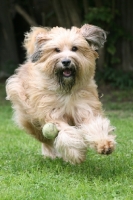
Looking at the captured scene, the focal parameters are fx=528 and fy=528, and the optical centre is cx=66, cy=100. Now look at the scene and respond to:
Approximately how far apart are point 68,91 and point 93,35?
69 cm

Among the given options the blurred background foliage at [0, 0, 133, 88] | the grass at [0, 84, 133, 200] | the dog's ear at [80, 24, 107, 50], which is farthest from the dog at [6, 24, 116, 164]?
the blurred background foliage at [0, 0, 133, 88]

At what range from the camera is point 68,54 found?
552cm

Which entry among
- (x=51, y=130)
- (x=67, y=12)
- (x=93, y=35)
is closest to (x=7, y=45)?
(x=67, y=12)

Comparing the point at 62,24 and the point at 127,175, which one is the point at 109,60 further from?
the point at 127,175

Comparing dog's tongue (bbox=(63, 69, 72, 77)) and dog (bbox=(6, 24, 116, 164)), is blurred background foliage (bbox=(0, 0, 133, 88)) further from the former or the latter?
dog's tongue (bbox=(63, 69, 72, 77))

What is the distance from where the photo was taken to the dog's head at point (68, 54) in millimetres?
5574

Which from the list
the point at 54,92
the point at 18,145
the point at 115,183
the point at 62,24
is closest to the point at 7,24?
the point at 62,24

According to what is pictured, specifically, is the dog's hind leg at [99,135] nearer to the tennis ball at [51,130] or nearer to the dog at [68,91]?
the dog at [68,91]

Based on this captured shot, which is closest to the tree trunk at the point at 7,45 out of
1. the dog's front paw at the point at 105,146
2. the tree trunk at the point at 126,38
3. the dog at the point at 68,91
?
the tree trunk at the point at 126,38

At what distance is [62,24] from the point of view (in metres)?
16.2

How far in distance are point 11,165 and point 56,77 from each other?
112cm

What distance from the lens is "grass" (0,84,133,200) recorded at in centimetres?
460

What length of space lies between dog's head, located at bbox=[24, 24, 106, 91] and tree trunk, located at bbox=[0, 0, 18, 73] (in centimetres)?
1198

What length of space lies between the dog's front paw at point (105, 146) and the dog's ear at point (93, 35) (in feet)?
3.95
